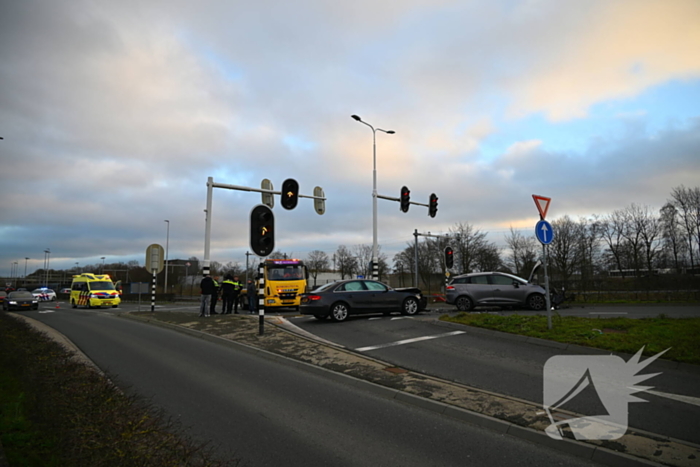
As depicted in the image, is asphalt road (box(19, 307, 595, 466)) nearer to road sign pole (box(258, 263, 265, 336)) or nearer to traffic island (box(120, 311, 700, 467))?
traffic island (box(120, 311, 700, 467))

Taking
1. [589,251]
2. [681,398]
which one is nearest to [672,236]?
[589,251]

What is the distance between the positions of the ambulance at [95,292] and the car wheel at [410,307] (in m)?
23.8

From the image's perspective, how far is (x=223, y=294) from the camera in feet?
62.5

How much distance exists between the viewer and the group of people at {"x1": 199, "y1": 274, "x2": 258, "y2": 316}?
54.2 ft

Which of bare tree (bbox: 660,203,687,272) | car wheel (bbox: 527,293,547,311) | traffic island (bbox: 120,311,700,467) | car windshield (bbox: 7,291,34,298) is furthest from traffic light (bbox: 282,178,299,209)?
bare tree (bbox: 660,203,687,272)

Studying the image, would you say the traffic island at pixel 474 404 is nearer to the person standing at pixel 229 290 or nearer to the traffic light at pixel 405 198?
the person standing at pixel 229 290

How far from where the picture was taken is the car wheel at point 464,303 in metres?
18.0

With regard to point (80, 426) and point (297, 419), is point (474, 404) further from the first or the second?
point (80, 426)

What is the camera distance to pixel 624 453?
424 centimetres

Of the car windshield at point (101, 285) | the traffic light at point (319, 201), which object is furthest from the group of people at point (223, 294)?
the car windshield at point (101, 285)

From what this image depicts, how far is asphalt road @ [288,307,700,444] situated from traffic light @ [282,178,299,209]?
497 centimetres

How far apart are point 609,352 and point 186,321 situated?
1269cm

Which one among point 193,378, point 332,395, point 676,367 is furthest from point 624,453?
point 193,378

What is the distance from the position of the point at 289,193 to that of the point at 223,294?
5982 mm
